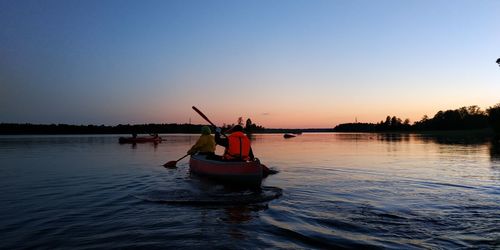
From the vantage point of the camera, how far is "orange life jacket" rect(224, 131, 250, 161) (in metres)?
14.1

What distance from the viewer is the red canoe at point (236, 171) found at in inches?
520

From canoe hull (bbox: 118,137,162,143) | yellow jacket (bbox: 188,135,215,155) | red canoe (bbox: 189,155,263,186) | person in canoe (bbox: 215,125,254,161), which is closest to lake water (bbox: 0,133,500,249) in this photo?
red canoe (bbox: 189,155,263,186)

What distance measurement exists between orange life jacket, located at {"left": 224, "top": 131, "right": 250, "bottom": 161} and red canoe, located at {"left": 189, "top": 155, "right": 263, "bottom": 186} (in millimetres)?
514

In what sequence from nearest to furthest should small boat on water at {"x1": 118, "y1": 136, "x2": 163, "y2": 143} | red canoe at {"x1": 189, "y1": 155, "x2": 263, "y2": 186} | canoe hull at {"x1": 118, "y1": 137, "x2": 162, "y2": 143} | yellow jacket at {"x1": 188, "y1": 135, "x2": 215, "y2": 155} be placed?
red canoe at {"x1": 189, "y1": 155, "x2": 263, "y2": 186}, yellow jacket at {"x1": 188, "y1": 135, "x2": 215, "y2": 155}, canoe hull at {"x1": 118, "y1": 137, "x2": 162, "y2": 143}, small boat on water at {"x1": 118, "y1": 136, "x2": 163, "y2": 143}

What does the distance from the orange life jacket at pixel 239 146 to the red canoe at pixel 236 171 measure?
514 mm

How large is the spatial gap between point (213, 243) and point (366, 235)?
2.75 meters

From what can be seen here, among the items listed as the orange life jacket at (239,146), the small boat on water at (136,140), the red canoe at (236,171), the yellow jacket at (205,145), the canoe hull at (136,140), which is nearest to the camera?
the red canoe at (236,171)

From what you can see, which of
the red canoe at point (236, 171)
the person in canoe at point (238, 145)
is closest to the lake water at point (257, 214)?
the red canoe at point (236, 171)

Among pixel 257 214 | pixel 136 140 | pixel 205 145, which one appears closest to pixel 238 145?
pixel 257 214

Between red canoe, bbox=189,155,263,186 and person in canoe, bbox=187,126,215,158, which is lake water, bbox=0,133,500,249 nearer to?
red canoe, bbox=189,155,263,186

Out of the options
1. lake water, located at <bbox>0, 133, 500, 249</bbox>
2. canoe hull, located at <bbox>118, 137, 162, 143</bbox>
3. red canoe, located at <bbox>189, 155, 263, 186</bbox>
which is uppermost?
canoe hull, located at <bbox>118, 137, 162, 143</bbox>

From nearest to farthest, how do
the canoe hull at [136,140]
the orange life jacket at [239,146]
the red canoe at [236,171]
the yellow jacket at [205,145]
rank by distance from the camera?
1. the red canoe at [236,171]
2. the orange life jacket at [239,146]
3. the yellow jacket at [205,145]
4. the canoe hull at [136,140]

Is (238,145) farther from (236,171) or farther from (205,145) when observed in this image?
(205,145)

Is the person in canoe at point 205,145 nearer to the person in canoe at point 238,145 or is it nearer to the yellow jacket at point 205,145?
the yellow jacket at point 205,145
